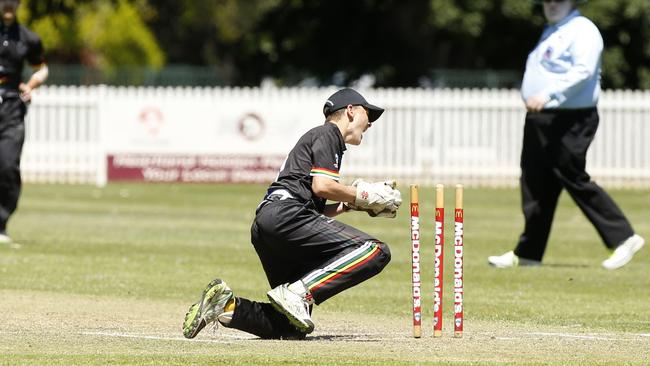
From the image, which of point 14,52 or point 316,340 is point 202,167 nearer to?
point 14,52

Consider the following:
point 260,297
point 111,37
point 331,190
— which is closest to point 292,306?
point 331,190

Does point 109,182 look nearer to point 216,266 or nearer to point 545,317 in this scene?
point 216,266

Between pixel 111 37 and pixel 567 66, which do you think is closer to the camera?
pixel 567 66

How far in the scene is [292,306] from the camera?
7.83 meters

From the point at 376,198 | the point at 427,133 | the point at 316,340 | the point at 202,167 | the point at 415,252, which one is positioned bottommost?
the point at 202,167

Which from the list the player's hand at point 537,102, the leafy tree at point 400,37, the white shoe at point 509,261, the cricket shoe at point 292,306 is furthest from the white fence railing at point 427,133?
the cricket shoe at point 292,306

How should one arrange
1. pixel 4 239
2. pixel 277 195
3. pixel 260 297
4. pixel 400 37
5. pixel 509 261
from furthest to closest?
pixel 400 37, pixel 4 239, pixel 509 261, pixel 260 297, pixel 277 195

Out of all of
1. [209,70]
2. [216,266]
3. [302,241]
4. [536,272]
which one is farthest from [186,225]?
[209,70]

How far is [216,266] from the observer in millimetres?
12539

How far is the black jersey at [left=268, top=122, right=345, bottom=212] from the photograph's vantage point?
7.95 meters

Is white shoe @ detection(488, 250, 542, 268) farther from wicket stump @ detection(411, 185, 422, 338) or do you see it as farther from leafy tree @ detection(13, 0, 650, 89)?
leafy tree @ detection(13, 0, 650, 89)

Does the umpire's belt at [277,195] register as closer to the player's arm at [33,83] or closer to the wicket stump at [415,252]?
the wicket stump at [415,252]

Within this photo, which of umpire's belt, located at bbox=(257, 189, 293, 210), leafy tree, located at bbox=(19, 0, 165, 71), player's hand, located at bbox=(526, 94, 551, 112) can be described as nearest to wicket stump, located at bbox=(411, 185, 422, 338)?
umpire's belt, located at bbox=(257, 189, 293, 210)

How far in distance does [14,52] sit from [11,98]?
16.3 inches
